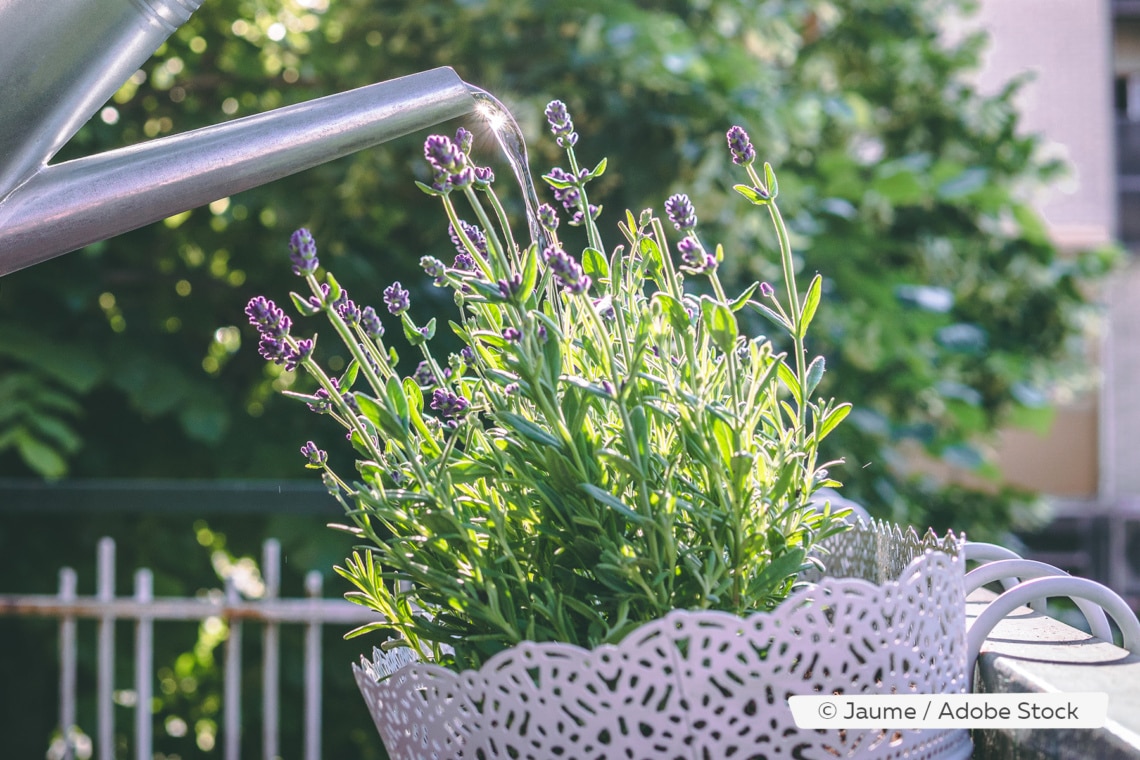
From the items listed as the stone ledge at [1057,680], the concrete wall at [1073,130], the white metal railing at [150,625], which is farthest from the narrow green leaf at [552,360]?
the concrete wall at [1073,130]

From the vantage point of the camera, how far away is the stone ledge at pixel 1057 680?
13.4 inches

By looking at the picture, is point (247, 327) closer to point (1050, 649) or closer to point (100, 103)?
point (100, 103)

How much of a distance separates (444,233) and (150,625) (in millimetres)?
1046

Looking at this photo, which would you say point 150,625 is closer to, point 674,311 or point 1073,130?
point 674,311

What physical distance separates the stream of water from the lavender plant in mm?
89

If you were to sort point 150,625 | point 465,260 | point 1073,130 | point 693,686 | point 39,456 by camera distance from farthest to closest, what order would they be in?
1. point 1073,130
2. point 150,625
3. point 39,456
4. point 465,260
5. point 693,686

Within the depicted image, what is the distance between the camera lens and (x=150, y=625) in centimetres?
210

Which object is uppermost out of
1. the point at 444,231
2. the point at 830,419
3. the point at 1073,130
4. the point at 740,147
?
the point at 1073,130

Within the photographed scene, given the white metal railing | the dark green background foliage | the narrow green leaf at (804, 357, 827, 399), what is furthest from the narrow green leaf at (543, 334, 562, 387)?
the white metal railing

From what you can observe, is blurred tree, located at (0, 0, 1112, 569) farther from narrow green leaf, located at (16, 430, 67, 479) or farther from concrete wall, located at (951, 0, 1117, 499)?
concrete wall, located at (951, 0, 1117, 499)

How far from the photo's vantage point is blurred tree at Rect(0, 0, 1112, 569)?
2072 mm

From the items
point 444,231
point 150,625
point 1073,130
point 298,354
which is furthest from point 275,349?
point 1073,130

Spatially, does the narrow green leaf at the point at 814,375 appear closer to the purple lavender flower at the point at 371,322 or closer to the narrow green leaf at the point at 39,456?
the purple lavender flower at the point at 371,322

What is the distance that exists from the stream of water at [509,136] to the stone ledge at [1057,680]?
0.93 ft
